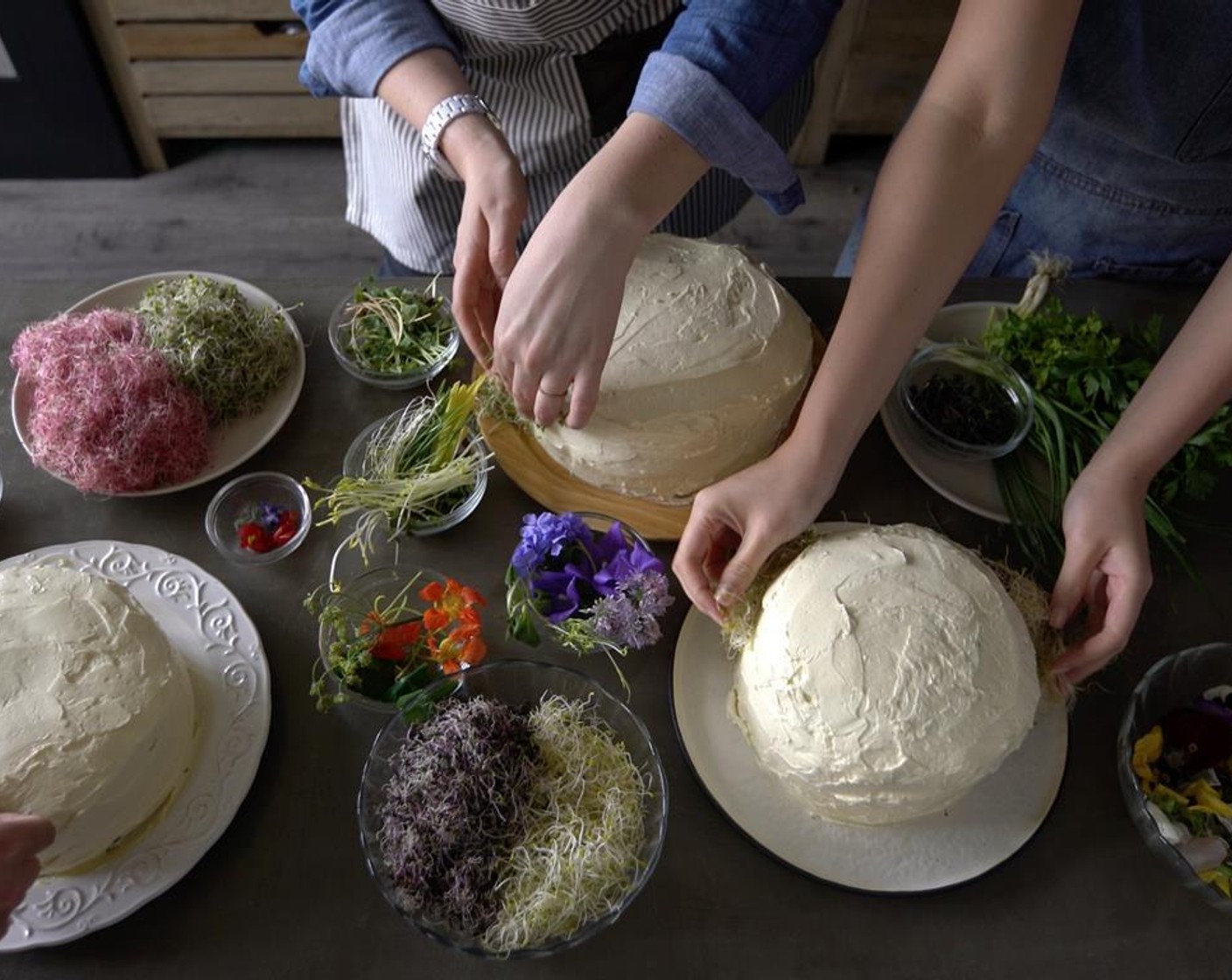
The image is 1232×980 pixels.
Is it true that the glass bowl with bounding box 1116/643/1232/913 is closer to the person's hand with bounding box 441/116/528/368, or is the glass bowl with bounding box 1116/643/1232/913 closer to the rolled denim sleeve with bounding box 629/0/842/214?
the rolled denim sleeve with bounding box 629/0/842/214

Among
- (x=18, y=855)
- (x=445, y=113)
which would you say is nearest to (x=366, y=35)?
(x=445, y=113)

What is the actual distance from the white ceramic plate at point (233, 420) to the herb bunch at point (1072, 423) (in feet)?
3.29

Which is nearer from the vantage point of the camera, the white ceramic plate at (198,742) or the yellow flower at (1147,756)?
the white ceramic plate at (198,742)

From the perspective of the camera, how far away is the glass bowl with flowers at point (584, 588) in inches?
39.5

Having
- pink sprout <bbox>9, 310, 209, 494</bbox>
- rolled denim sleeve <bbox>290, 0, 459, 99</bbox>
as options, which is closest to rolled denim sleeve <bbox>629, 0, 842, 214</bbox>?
rolled denim sleeve <bbox>290, 0, 459, 99</bbox>

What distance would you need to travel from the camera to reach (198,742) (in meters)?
0.99

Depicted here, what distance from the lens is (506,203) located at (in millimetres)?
1079

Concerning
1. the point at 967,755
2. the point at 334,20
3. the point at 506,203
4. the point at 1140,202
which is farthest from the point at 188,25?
the point at 967,755

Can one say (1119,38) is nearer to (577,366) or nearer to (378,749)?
(577,366)

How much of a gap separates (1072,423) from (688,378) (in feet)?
1.85

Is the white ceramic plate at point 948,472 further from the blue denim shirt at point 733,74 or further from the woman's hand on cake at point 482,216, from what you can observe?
the woman's hand on cake at point 482,216

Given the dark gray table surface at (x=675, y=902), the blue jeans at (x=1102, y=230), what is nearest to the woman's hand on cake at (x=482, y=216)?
the dark gray table surface at (x=675, y=902)

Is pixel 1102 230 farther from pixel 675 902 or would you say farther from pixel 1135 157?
pixel 675 902

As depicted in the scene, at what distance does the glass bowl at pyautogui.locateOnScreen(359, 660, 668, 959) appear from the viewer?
840mm
